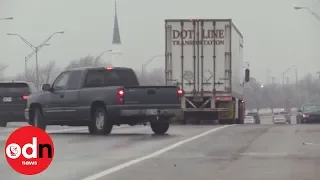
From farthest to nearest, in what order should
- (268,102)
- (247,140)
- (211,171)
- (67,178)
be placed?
(268,102)
(247,140)
(211,171)
(67,178)

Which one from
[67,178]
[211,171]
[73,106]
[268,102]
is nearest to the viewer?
[67,178]

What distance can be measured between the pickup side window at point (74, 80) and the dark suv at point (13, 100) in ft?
24.7

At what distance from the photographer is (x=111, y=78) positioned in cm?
2245

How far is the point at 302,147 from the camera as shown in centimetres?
1716

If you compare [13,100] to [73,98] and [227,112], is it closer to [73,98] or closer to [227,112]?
[73,98]

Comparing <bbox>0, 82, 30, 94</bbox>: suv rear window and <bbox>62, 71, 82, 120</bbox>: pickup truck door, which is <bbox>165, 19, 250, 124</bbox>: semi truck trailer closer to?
<bbox>0, 82, 30, 94</bbox>: suv rear window

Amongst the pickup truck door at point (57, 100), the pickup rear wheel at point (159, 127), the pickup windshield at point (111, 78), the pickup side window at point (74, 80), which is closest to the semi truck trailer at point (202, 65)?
the pickup windshield at point (111, 78)

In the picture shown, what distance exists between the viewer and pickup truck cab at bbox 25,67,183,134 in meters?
21.1

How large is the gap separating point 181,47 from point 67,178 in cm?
2056

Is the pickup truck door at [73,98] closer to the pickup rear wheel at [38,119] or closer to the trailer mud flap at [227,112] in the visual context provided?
the pickup rear wheel at [38,119]

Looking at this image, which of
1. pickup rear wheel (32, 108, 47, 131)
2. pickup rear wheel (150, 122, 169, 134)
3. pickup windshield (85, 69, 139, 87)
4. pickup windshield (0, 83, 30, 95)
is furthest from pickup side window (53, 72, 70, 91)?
pickup windshield (0, 83, 30, 95)

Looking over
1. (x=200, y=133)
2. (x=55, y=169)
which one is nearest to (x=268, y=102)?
(x=200, y=133)

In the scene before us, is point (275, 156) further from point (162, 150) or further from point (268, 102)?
point (268, 102)

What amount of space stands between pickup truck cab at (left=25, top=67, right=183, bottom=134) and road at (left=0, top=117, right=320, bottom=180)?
69cm
